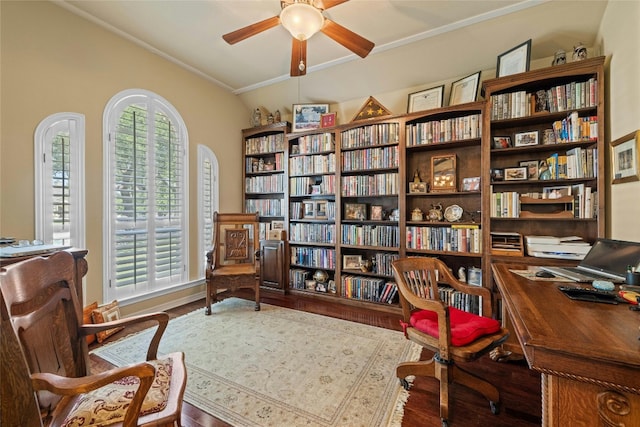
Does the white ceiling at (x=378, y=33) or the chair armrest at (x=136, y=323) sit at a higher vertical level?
the white ceiling at (x=378, y=33)

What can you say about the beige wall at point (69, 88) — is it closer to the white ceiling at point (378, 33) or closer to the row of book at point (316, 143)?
the white ceiling at point (378, 33)

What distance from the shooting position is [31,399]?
555mm

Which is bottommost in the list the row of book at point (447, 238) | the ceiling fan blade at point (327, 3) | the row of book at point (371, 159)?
the row of book at point (447, 238)

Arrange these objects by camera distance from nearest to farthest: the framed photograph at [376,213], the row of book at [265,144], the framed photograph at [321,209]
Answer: the framed photograph at [376,213] < the framed photograph at [321,209] < the row of book at [265,144]

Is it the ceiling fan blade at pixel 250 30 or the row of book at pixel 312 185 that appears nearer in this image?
the ceiling fan blade at pixel 250 30

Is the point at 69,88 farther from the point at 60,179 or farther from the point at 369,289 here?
the point at 369,289

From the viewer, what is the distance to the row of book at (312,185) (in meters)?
3.39

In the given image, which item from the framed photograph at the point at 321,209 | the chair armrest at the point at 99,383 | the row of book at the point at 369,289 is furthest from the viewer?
the framed photograph at the point at 321,209

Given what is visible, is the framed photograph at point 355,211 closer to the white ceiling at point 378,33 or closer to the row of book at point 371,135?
the row of book at point 371,135

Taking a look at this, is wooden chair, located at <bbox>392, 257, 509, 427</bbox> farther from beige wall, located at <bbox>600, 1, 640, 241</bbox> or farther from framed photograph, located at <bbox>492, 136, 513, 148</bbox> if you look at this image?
framed photograph, located at <bbox>492, 136, 513, 148</bbox>

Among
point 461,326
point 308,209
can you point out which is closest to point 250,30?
point 308,209

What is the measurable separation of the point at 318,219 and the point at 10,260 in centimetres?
266

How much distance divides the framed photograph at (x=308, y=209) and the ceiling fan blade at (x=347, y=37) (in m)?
1.96

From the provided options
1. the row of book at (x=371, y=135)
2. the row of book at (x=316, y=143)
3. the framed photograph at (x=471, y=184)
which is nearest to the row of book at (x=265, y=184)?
the row of book at (x=316, y=143)
